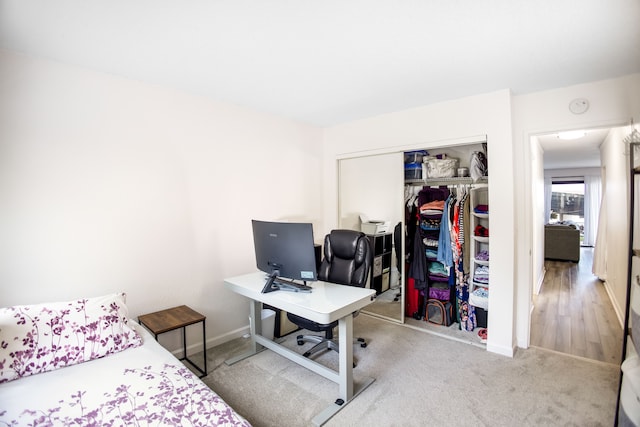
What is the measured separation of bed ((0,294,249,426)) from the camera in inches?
56.6

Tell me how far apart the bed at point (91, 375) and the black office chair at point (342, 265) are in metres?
1.21

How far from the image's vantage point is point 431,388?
7.91 ft

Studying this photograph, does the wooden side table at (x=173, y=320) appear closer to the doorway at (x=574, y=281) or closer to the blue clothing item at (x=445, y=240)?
the blue clothing item at (x=445, y=240)

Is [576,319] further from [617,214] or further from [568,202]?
[568,202]

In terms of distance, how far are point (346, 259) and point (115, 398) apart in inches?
77.5

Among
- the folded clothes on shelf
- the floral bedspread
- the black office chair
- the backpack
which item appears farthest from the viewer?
the backpack

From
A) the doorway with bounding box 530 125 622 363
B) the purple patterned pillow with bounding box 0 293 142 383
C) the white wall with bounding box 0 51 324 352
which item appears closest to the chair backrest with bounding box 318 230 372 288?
the white wall with bounding box 0 51 324 352

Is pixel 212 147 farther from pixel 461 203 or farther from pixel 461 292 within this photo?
pixel 461 292

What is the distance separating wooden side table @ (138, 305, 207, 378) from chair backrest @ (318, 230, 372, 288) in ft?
3.94

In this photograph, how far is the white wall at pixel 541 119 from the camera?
2615mm

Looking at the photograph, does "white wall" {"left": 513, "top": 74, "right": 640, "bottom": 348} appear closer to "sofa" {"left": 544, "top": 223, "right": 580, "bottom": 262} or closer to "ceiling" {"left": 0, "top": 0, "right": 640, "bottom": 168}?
"ceiling" {"left": 0, "top": 0, "right": 640, "bottom": 168}

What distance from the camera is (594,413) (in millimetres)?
2100

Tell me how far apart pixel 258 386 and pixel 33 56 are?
2874 mm

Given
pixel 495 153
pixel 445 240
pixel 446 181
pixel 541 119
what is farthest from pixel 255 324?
pixel 541 119
